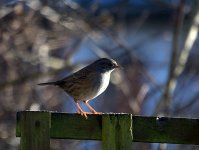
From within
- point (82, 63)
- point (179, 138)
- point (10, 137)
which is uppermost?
point (82, 63)

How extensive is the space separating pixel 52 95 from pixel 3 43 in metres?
1.66

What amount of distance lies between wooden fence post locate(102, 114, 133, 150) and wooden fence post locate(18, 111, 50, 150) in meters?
0.40

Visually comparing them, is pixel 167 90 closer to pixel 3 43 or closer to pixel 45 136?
pixel 3 43

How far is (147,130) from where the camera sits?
4.35 meters

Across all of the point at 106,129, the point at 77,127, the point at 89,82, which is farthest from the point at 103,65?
the point at 106,129

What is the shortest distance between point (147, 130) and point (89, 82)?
2.52 metres

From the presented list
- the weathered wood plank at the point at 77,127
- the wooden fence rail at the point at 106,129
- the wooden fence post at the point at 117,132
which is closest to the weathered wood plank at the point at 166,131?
the wooden fence rail at the point at 106,129

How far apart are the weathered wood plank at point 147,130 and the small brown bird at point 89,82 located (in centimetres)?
221

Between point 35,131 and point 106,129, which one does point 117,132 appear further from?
point 35,131

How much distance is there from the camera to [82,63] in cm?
920

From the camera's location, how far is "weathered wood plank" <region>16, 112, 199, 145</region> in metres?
4.36

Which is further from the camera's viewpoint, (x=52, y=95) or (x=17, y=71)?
(x=52, y=95)

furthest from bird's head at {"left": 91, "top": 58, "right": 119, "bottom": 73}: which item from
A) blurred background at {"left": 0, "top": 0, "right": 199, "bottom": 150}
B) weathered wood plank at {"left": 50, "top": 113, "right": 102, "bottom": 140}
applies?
weathered wood plank at {"left": 50, "top": 113, "right": 102, "bottom": 140}

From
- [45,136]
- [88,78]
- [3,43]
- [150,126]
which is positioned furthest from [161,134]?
[3,43]
